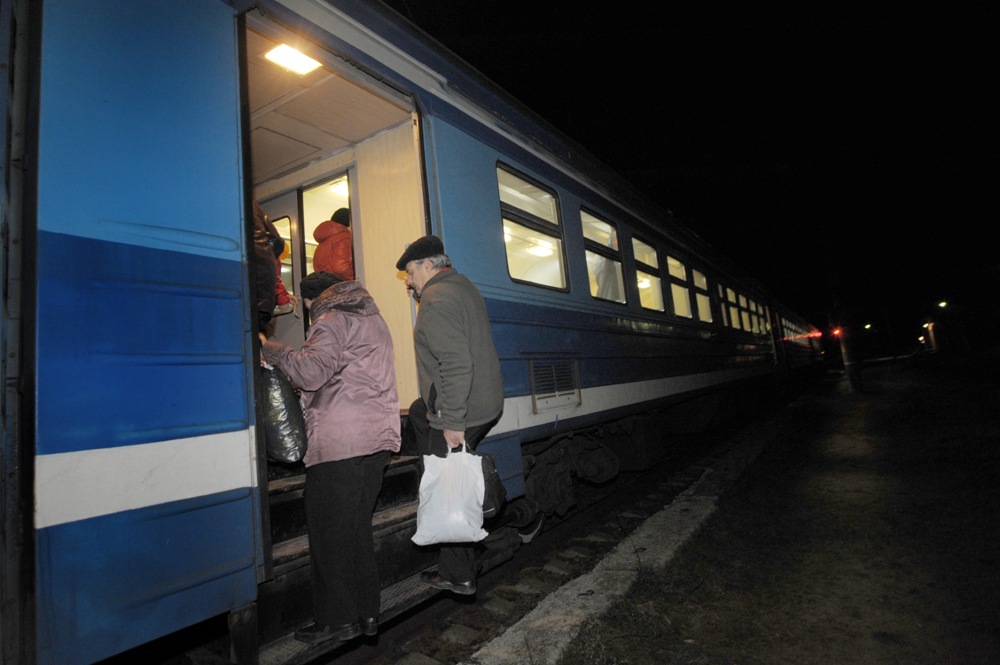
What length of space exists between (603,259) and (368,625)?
3482mm

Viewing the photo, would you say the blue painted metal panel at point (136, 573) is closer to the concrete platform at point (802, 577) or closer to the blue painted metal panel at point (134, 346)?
the blue painted metal panel at point (134, 346)

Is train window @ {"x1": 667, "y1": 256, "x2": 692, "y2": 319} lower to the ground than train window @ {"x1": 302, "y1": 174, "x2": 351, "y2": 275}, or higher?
lower

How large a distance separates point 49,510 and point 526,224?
2937 mm

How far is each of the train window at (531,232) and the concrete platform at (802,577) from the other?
1.98 metres

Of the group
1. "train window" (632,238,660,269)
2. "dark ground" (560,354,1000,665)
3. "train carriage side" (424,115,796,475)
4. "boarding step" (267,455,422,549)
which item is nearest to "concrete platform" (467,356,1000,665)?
"dark ground" (560,354,1000,665)

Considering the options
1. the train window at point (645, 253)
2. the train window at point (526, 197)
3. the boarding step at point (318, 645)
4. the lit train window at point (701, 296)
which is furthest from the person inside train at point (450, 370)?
the lit train window at point (701, 296)

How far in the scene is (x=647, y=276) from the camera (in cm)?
573

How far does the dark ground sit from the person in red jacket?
8.36 ft

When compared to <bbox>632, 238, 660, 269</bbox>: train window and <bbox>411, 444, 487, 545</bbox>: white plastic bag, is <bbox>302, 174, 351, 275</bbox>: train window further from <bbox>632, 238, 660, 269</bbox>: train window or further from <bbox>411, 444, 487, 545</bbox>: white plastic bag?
<bbox>632, 238, 660, 269</bbox>: train window

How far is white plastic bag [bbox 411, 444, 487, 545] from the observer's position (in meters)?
2.36

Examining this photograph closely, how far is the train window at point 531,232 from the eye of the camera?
3.56 metres

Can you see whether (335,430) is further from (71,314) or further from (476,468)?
(71,314)

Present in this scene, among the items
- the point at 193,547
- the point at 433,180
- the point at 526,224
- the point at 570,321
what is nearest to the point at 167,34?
the point at 433,180

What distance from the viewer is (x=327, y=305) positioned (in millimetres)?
2406
